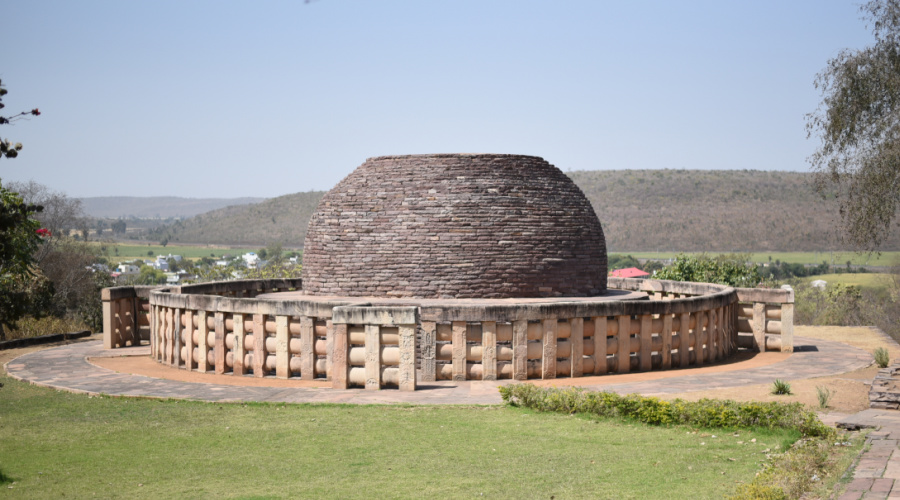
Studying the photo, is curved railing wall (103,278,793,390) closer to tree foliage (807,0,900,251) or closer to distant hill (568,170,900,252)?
tree foliage (807,0,900,251)

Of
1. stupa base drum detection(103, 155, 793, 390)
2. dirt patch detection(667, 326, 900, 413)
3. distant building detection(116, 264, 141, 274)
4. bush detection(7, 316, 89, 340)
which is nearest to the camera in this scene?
dirt patch detection(667, 326, 900, 413)

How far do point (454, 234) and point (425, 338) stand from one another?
4100 millimetres

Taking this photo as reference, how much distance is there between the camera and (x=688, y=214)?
7819cm

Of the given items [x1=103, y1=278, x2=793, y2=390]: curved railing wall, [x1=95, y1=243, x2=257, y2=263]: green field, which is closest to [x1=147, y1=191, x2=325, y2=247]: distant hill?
[x1=95, y1=243, x2=257, y2=263]: green field

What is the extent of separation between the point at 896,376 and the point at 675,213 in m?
69.3

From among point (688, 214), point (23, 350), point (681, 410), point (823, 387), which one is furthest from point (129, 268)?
point (681, 410)

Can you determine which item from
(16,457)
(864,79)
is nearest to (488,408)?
(16,457)

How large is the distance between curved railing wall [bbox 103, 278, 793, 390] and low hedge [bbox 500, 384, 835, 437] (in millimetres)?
2175

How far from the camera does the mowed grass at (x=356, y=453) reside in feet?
23.3

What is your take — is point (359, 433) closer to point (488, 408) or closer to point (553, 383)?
point (488, 408)

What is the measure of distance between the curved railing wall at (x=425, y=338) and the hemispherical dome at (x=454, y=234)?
2792 millimetres

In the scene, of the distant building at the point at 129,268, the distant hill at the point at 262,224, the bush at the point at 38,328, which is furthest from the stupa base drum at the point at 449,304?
the distant hill at the point at 262,224

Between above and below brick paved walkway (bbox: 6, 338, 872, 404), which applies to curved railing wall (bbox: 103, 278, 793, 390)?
above

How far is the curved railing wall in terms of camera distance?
39.1ft
